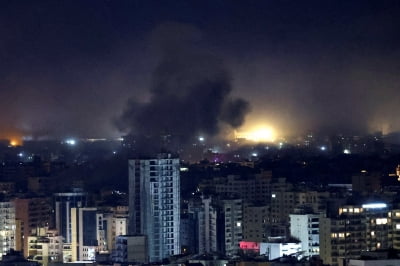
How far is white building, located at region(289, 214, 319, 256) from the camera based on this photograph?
1459 centimetres

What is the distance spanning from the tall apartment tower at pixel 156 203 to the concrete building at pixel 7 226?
→ 1.37 m

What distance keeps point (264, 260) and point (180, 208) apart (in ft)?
11.8

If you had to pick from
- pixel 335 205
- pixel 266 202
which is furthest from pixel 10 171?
pixel 335 205

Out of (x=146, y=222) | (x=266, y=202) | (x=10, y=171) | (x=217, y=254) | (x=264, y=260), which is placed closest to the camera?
(x=264, y=260)

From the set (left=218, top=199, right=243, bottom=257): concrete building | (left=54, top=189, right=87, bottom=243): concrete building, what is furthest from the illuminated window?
(left=54, top=189, right=87, bottom=243): concrete building

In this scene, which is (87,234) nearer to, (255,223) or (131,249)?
(255,223)

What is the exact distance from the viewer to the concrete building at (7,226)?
1677cm

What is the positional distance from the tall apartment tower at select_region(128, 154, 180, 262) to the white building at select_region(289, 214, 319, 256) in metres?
1.27

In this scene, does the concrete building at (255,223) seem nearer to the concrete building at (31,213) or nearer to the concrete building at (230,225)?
the concrete building at (230,225)

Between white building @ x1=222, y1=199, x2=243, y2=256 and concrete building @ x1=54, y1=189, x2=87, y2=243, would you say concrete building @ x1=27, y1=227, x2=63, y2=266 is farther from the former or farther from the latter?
white building @ x1=222, y1=199, x2=243, y2=256

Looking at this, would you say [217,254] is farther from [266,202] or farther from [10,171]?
[10,171]

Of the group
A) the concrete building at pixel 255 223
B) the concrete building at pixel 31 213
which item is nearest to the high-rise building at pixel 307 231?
the concrete building at pixel 255 223

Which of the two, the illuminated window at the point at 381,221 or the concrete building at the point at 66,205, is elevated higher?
the concrete building at the point at 66,205

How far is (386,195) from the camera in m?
16.7
